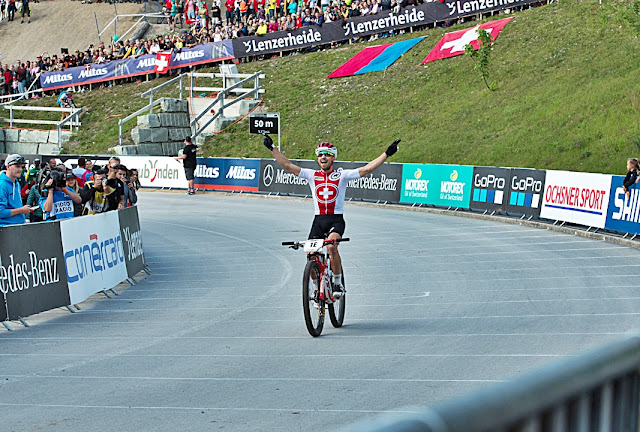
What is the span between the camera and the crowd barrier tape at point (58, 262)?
10.8m

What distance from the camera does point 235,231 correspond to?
2211 centimetres

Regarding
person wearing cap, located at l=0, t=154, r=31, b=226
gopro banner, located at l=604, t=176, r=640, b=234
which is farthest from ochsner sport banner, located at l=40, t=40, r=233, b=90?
person wearing cap, located at l=0, t=154, r=31, b=226

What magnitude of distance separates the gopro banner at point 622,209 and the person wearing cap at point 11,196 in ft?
39.8

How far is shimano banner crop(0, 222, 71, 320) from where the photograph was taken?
422 inches

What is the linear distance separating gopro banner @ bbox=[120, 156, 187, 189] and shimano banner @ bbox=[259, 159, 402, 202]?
402 centimetres

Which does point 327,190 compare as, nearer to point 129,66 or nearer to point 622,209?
point 622,209

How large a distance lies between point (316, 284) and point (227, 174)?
80.4ft

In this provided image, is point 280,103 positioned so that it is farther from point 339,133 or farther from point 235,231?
point 235,231

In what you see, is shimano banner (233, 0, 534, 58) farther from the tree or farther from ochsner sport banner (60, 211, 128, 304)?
ochsner sport banner (60, 211, 128, 304)

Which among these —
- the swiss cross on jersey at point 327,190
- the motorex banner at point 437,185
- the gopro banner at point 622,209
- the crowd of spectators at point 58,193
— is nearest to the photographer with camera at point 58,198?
the crowd of spectators at point 58,193

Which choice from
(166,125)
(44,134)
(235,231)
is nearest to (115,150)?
(166,125)

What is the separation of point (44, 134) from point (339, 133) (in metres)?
15.8

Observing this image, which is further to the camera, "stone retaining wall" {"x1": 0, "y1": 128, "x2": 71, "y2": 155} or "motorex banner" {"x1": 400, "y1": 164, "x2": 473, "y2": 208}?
"stone retaining wall" {"x1": 0, "y1": 128, "x2": 71, "y2": 155}

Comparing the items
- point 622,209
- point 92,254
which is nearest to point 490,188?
point 622,209
